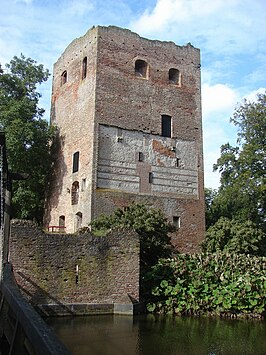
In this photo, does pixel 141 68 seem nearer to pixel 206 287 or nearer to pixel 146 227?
pixel 146 227

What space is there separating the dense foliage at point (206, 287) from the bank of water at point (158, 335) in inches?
40.7

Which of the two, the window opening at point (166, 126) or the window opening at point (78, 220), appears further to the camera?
the window opening at point (166, 126)

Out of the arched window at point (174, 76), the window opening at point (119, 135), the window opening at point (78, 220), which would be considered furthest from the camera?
the arched window at point (174, 76)

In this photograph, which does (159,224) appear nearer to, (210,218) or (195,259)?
(195,259)

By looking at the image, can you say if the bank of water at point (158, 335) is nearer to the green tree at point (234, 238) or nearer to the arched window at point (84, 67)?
the green tree at point (234, 238)

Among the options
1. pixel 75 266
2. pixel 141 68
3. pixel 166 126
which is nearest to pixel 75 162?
pixel 166 126

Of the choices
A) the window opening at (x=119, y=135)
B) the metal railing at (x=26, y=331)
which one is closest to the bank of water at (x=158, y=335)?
the metal railing at (x=26, y=331)

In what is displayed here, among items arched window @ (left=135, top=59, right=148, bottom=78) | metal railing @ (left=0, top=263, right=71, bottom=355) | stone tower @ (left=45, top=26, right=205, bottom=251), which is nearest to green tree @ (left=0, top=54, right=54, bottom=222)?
stone tower @ (left=45, top=26, right=205, bottom=251)

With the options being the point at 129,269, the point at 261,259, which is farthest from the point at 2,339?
the point at 261,259

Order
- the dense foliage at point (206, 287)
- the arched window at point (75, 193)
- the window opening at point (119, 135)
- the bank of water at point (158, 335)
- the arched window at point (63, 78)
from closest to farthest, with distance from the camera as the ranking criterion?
the bank of water at point (158, 335) < the dense foliage at point (206, 287) < the window opening at point (119, 135) < the arched window at point (75, 193) < the arched window at point (63, 78)

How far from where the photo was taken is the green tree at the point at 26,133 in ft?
82.3

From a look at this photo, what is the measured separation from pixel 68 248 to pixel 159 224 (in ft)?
16.8

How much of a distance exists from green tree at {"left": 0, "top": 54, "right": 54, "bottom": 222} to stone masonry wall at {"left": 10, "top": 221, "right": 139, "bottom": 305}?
10.0 meters

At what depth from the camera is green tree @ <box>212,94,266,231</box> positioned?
1008 inches
